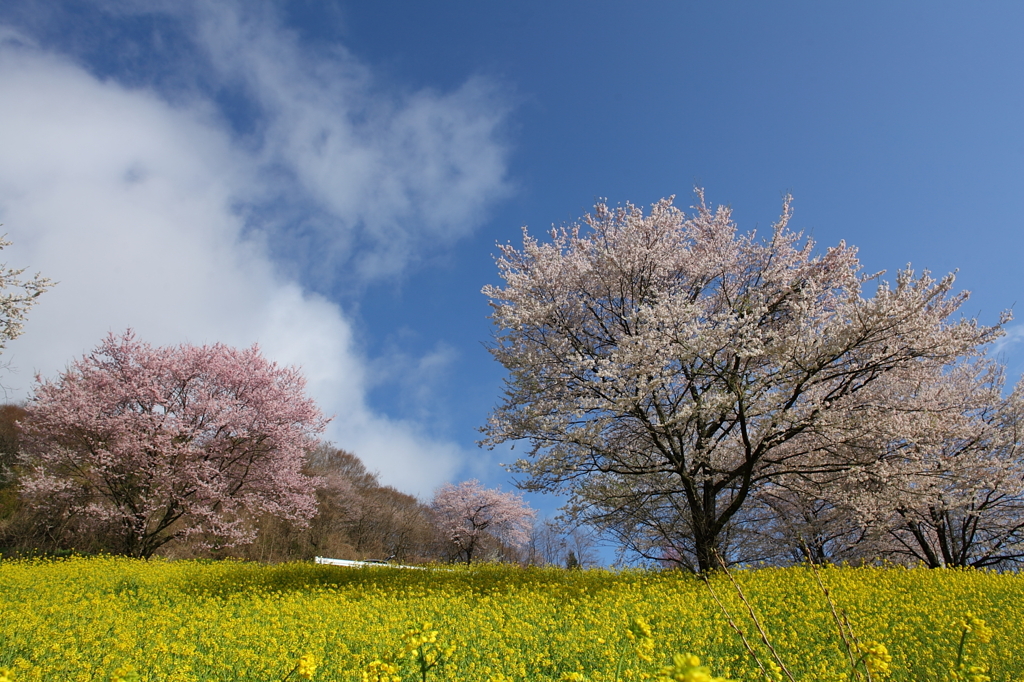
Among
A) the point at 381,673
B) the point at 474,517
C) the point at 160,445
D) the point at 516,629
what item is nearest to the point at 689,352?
the point at 516,629

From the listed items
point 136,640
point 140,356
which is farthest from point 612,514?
point 140,356

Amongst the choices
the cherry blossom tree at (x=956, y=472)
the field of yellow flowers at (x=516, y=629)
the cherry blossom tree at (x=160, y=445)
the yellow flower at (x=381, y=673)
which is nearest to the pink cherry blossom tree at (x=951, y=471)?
the cherry blossom tree at (x=956, y=472)

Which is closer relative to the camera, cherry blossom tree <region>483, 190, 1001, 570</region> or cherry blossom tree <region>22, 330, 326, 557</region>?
cherry blossom tree <region>483, 190, 1001, 570</region>

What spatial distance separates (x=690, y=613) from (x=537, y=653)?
7.90 ft

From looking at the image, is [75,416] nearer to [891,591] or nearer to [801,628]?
[801,628]

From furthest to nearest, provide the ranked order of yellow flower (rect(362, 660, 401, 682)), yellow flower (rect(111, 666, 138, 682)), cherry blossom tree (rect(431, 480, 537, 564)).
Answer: cherry blossom tree (rect(431, 480, 537, 564))
yellow flower (rect(111, 666, 138, 682))
yellow flower (rect(362, 660, 401, 682))

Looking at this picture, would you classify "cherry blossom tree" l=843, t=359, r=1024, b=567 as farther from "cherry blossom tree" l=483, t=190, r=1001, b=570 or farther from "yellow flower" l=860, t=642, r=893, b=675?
"yellow flower" l=860, t=642, r=893, b=675

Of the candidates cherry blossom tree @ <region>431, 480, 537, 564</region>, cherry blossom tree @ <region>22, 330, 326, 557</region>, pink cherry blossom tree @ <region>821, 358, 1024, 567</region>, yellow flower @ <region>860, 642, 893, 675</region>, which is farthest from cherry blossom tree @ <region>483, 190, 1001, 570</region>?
cherry blossom tree @ <region>431, 480, 537, 564</region>

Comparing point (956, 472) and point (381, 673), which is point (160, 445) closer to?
point (381, 673)

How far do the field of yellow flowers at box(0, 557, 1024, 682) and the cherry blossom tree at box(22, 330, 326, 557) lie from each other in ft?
25.4

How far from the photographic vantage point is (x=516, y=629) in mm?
5355

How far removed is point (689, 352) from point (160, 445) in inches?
651

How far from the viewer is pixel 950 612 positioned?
235 inches

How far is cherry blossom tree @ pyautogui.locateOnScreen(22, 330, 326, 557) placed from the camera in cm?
1662
